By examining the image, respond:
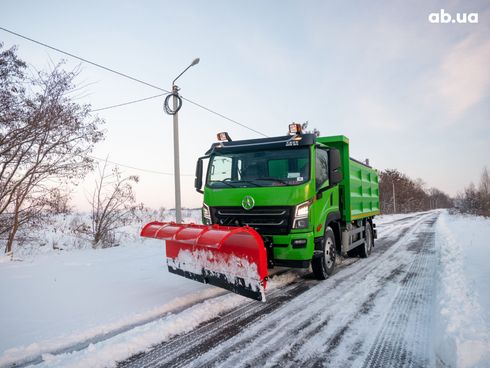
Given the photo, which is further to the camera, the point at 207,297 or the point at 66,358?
the point at 207,297

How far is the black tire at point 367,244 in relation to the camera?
28.0ft

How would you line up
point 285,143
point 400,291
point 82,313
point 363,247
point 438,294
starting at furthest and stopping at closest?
point 363,247 → point 285,143 → point 400,291 → point 438,294 → point 82,313

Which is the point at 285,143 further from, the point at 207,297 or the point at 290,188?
the point at 207,297

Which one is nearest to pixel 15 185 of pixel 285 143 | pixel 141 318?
pixel 141 318

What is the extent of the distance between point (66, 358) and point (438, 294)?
16.8 feet

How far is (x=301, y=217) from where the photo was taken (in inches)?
197

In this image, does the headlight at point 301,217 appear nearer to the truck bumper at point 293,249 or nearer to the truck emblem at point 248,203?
the truck bumper at point 293,249

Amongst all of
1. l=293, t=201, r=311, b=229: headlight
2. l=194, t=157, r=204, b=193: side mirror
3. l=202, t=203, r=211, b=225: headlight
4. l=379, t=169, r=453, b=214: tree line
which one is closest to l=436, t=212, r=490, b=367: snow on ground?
l=293, t=201, r=311, b=229: headlight

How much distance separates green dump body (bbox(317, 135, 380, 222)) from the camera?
7.09m

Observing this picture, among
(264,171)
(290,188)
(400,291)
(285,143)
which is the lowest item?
(400,291)

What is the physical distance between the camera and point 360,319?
152 inches

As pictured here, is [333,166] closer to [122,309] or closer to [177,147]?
[122,309]

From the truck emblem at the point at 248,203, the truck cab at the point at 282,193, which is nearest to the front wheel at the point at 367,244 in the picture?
the truck cab at the point at 282,193

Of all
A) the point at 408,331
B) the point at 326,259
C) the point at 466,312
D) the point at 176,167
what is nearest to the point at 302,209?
the point at 326,259
